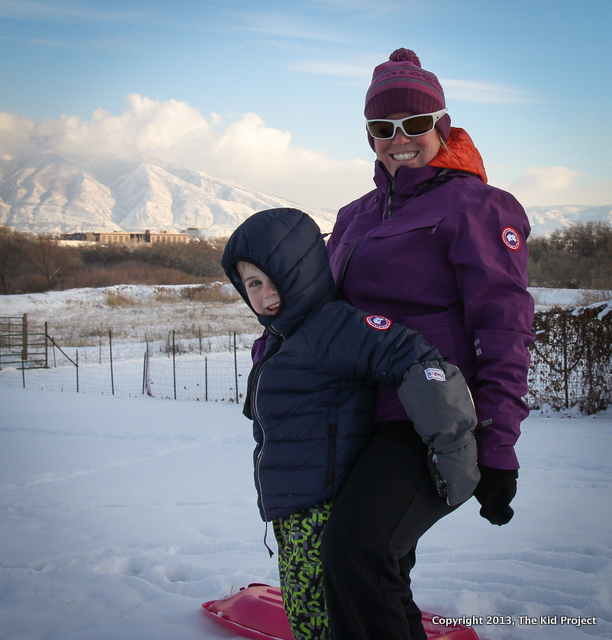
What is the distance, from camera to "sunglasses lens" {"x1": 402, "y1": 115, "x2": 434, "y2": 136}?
5.55 feet

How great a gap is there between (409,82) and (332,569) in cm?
148

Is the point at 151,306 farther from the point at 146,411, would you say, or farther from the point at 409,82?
the point at 409,82

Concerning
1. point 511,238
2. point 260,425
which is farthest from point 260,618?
point 511,238

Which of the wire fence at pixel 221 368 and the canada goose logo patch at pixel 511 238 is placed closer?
the canada goose logo patch at pixel 511 238

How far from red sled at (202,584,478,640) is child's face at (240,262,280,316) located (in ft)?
5.04

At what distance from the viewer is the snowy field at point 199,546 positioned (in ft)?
7.94

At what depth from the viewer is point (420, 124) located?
169 cm

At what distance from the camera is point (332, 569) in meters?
1.30

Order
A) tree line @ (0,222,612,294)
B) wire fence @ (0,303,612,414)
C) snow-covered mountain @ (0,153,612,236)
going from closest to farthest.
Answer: wire fence @ (0,303,612,414)
tree line @ (0,222,612,294)
snow-covered mountain @ (0,153,612,236)

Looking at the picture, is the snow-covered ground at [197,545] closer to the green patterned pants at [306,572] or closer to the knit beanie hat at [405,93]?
the green patterned pants at [306,572]

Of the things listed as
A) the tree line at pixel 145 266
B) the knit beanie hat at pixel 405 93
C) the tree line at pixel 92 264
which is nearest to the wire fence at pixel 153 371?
the knit beanie hat at pixel 405 93

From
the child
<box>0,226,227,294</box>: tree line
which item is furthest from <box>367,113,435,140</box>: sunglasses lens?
<box>0,226,227,294</box>: tree line

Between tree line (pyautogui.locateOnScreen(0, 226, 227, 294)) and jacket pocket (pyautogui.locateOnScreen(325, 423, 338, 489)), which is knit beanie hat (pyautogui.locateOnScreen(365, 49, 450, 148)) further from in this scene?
tree line (pyautogui.locateOnScreen(0, 226, 227, 294))

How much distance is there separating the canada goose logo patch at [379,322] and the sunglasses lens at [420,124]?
0.65 meters
